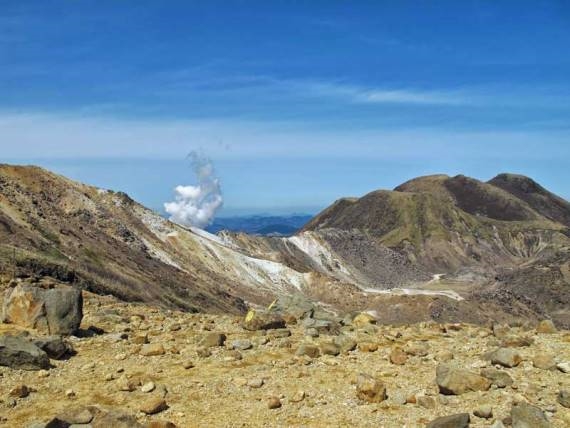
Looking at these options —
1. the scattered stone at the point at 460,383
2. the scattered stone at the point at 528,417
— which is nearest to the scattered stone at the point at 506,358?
the scattered stone at the point at 460,383

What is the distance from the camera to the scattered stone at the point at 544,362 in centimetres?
1680

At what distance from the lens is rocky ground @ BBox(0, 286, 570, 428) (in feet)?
47.3

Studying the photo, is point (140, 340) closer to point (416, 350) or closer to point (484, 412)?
point (416, 350)

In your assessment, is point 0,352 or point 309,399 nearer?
point 309,399

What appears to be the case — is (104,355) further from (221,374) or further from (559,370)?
(559,370)

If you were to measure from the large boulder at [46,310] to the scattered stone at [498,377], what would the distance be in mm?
14808

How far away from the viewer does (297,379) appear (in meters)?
17.1

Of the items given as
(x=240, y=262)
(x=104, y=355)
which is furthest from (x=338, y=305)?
(x=104, y=355)

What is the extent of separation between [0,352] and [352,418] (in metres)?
11.1

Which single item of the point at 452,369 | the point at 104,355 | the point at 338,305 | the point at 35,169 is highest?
the point at 35,169

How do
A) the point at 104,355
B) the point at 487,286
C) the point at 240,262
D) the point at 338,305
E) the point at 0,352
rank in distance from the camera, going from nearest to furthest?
the point at 0,352, the point at 104,355, the point at 338,305, the point at 240,262, the point at 487,286

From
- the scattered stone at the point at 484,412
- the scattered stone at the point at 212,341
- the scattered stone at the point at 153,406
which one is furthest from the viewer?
the scattered stone at the point at 212,341

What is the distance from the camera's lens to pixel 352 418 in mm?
Result: 14328

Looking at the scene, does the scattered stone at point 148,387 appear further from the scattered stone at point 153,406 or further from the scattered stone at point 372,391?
the scattered stone at point 372,391
